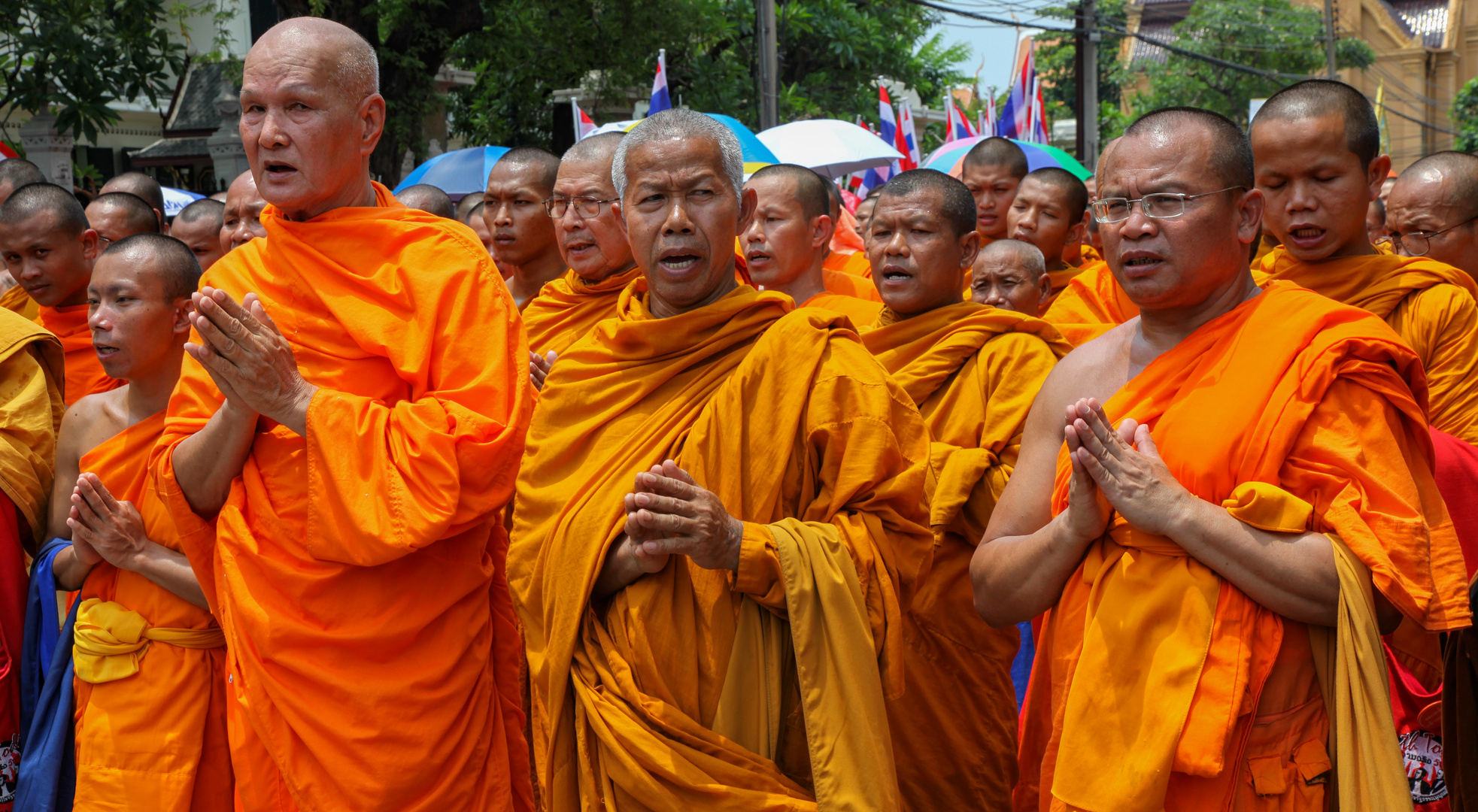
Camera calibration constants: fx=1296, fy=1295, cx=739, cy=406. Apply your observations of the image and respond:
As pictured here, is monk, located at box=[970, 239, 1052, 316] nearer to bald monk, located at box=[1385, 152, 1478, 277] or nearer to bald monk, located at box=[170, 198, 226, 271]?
bald monk, located at box=[1385, 152, 1478, 277]

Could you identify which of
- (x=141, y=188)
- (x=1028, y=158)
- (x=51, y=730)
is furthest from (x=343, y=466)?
(x=1028, y=158)

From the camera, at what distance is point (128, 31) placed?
11.0 m

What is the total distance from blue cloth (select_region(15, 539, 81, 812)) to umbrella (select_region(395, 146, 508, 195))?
6.15 meters

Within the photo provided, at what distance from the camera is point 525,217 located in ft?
17.3

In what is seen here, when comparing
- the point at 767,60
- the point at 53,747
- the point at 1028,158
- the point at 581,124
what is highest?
the point at 767,60

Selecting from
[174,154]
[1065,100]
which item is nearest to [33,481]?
[174,154]

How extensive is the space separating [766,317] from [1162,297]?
88 cm

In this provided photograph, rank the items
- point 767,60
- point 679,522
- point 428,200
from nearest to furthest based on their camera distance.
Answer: point 679,522 → point 428,200 → point 767,60

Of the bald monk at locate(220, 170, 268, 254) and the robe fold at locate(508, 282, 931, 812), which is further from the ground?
the bald monk at locate(220, 170, 268, 254)

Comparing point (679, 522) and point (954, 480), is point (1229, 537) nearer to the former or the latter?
point (679, 522)

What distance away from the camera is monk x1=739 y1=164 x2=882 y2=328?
549cm

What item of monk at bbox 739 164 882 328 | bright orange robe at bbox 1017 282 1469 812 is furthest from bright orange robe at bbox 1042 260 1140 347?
bright orange robe at bbox 1017 282 1469 812

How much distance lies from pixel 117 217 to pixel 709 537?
4.29 meters

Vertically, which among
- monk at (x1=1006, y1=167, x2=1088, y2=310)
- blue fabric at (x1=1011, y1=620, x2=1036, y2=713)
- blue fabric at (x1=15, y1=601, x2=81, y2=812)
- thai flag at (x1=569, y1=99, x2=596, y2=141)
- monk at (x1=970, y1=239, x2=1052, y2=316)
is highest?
thai flag at (x1=569, y1=99, x2=596, y2=141)
